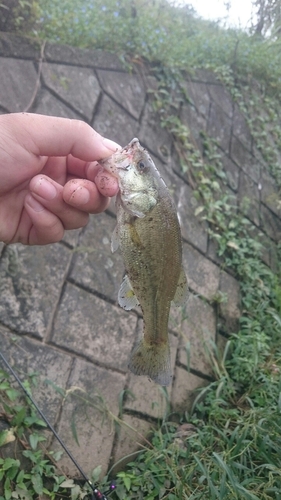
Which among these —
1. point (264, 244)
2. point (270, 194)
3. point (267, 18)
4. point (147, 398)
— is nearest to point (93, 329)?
point (147, 398)

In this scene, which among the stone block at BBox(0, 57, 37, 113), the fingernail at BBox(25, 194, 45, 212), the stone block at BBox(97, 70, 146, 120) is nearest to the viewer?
the fingernail at BBox(25, 194, 45, 212)

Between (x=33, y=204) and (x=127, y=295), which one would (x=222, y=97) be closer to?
(x=33, y=204)

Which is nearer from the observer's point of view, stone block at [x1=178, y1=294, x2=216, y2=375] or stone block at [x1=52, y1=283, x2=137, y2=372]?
stone block at [x1=52, y1=283, x2=137, y2=372]

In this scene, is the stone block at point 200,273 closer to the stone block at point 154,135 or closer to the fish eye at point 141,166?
the stone block at point 154,135

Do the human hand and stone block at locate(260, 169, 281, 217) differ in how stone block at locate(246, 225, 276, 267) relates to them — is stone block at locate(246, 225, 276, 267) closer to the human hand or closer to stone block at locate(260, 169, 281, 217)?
stone block at locate(260, 169, 281, 217)

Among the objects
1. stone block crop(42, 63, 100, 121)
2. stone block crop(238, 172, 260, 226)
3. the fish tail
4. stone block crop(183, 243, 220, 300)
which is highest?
stone block crop(42, 63, 100, 121)

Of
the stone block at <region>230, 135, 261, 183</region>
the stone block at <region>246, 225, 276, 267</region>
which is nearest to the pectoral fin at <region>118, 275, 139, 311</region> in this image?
the stone block at <region>246, 225, 276, 267</region>

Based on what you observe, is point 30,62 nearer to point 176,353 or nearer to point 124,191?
point 124,191

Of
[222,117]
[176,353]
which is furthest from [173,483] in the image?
[222,117]
